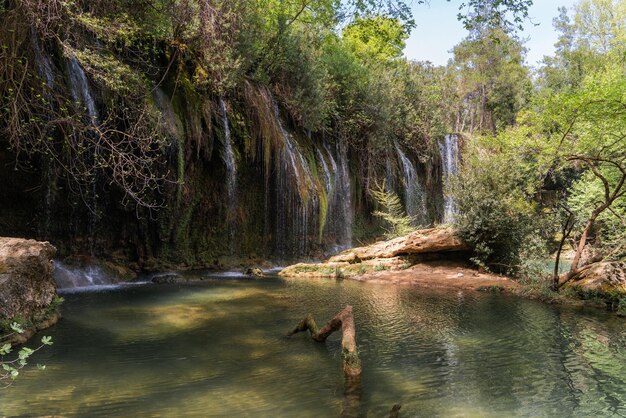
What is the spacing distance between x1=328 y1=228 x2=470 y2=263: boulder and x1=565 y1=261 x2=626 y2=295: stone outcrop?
4.23 m

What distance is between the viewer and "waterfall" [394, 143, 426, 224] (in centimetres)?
2516

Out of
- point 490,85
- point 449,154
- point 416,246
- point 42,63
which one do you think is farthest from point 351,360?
point 490,85

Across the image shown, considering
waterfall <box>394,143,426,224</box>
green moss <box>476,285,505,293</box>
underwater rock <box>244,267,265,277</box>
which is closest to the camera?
green moss <box>476,285,505,293</box>

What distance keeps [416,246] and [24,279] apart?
37.6ft

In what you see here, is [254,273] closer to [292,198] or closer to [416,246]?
[292,198]

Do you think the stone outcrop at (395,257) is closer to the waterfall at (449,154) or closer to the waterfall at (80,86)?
the waterfall at (80,86)

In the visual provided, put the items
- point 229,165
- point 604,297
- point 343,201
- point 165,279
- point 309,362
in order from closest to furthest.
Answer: point 309,362 → point 604,297 → point 165,279 → point 229,165 → point 343,201

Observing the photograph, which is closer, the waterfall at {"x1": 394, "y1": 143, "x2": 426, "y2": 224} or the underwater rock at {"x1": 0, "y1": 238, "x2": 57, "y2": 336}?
the underwater rock at {"x1": 0, "y1": 238, "x2": 57, "y2": 336}

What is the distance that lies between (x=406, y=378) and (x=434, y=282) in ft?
27.8

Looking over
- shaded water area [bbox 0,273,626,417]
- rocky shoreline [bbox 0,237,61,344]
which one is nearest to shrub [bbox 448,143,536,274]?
shaded water area [bbox 0,273,626,417]

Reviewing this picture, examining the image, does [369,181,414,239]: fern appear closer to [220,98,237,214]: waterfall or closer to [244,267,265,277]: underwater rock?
[220,98,237,214]: waterfall

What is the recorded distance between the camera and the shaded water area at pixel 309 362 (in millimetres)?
4258

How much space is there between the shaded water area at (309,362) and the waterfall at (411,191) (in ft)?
52.3

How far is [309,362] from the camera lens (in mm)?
5484
